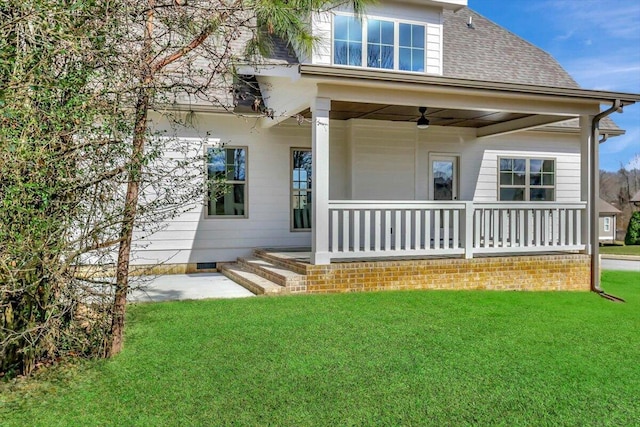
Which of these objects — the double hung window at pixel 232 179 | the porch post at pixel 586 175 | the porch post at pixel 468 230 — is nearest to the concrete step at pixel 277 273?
the double hung window at pixel 232 179

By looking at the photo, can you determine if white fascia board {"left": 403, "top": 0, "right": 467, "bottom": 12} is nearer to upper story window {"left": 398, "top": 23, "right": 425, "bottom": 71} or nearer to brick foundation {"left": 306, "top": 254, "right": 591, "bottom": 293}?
upper story window {"left": 398, "top": 23, "right": 425, "bottom": 71}

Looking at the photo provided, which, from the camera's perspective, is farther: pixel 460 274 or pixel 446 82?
pixel 460 274

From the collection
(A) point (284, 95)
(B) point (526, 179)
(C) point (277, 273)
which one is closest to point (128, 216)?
(C) point (277, 273)

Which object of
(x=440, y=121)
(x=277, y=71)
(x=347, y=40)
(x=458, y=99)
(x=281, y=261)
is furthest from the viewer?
(x=440, y=121)

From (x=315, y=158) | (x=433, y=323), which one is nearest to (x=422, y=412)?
(x=433, y=323)

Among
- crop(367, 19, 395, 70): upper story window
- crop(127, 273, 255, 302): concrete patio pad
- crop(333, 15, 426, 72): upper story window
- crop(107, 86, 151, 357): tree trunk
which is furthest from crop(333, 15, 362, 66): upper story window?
crop(107, 86, 151, 357): tree trunk

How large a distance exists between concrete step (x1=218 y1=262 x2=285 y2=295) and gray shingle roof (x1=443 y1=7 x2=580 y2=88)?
6.79 meters

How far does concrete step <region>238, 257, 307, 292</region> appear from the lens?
6859 millimetres

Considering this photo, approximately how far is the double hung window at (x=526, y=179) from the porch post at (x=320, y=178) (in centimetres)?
654

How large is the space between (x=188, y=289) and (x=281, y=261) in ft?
5.22

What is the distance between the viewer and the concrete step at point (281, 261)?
A: 719cm

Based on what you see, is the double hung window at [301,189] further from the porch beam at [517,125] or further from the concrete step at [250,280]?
the porch beam at [517,125]

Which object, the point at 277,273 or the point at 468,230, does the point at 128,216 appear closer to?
the point at 277,273

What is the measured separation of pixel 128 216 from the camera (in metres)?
3.92
